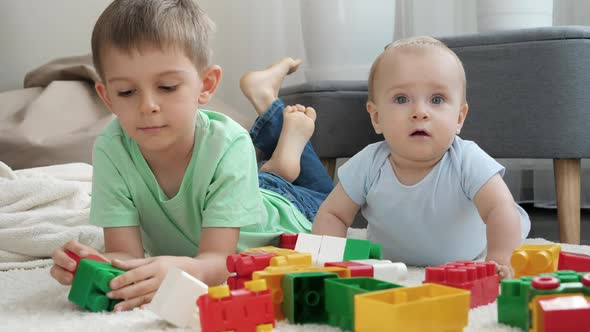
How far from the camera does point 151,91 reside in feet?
3.47

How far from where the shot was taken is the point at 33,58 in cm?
265

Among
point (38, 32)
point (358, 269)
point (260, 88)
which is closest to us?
point (358, 269)

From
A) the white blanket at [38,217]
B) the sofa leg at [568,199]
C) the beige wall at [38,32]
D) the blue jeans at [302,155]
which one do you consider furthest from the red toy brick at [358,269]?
the beige wall at [38,32]

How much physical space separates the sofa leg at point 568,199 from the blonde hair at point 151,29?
934mm

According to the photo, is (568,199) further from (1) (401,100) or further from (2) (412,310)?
(2) (412,310)

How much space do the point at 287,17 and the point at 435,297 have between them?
7.11 feet

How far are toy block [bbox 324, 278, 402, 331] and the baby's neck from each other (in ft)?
1.61

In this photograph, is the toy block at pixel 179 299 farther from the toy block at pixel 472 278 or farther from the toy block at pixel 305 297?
the toy block at pixel 472 278

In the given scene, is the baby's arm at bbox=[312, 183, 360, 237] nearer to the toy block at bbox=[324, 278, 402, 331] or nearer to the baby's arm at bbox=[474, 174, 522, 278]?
the baby's arm at bbox=[474, 174, 522, 278]

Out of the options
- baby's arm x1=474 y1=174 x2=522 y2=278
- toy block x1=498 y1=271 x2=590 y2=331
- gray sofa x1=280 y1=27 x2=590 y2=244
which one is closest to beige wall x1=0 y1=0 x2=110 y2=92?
gray sofa x1=280 y1=27 x2=590 y2=244

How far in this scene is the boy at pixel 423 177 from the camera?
48.2 inches

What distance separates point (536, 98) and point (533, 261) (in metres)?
0.80

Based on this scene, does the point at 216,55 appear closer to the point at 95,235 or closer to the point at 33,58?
the point at 33,58

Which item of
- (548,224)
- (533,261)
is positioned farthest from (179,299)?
(548,224)
